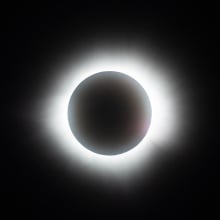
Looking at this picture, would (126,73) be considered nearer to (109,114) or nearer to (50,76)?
(109,114)

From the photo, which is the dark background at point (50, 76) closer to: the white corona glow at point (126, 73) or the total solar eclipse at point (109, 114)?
the white corona glow at point (126, 73)

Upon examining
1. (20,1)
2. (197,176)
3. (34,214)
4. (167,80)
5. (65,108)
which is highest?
(20,1)

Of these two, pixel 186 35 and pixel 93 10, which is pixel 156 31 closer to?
pixel 186 35

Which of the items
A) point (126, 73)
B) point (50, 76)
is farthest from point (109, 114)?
point (50, 76)

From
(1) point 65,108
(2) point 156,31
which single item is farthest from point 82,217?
(2) point 156,31

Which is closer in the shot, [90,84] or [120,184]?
[90,84]

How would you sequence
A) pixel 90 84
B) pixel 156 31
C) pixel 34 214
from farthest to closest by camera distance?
pixel 34 214 < pixel 156 31 < pixel 90 84

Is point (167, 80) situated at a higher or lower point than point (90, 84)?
higher
